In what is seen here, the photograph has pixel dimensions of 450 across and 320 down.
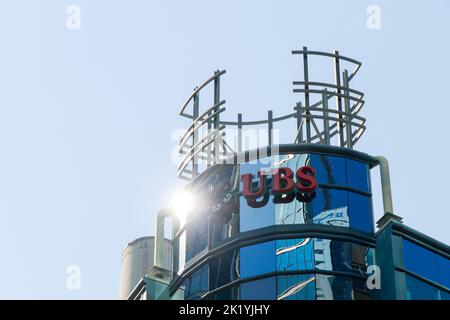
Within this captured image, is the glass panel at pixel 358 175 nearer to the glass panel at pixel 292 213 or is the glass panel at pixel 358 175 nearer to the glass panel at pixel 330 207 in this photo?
the glass panel at pixel 330 207

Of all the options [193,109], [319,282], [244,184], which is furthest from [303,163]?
[193,109]

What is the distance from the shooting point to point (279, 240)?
47.9 meters

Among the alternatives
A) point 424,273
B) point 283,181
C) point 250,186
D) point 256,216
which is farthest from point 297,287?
point 424,273

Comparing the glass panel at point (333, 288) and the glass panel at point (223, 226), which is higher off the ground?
the glass panel at point (223, 226)

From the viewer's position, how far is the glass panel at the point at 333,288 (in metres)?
46.4

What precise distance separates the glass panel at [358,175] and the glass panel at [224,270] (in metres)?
5.73

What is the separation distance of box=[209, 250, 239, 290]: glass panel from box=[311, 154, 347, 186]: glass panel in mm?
4763

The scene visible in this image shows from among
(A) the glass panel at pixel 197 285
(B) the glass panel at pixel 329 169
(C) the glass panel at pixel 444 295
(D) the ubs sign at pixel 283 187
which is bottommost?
(C) the glass panel at pixel 444 295

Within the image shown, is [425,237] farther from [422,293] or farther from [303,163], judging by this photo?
[303,163]

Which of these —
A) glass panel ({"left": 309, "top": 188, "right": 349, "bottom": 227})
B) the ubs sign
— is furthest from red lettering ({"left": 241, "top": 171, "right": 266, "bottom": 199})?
glass panel ({"left": 309, "top": 188, "right": 349, "bottom": 227})

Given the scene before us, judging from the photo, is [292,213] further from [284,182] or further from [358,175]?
[358,175]

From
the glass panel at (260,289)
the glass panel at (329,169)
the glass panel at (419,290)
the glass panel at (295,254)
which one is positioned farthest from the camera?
the glass panel at (329,169)

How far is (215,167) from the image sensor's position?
51.5 meters

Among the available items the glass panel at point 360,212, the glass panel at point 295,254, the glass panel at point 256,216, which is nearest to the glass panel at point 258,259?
the glass panel at point 295,254
